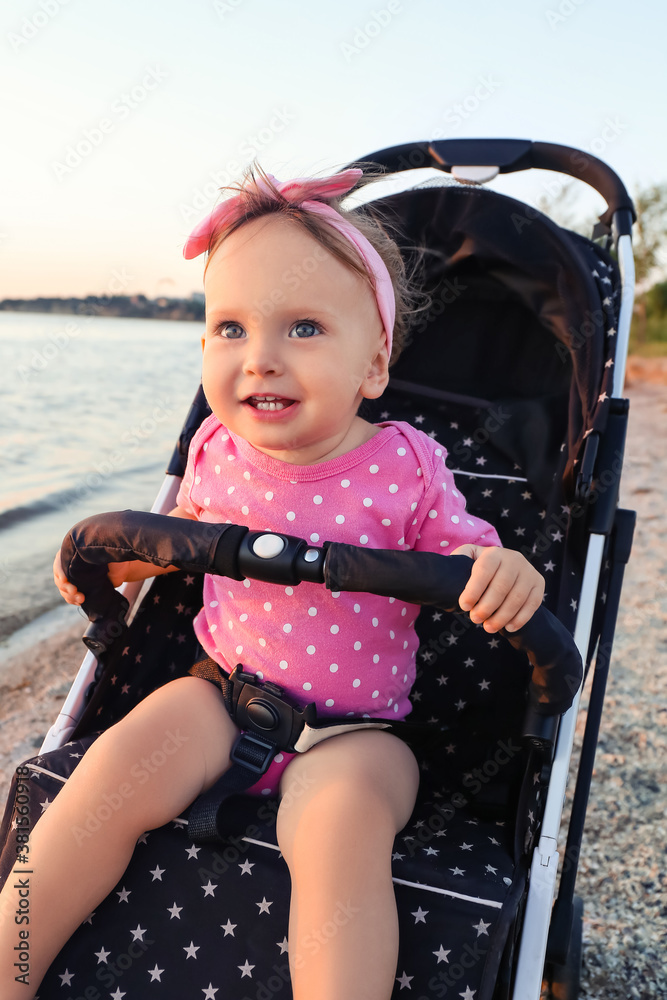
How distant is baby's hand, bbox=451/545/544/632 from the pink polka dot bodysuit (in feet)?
0.87

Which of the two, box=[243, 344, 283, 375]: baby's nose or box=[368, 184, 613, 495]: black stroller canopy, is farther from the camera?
box=[368, 184, 613, 495]: black stroller canopy

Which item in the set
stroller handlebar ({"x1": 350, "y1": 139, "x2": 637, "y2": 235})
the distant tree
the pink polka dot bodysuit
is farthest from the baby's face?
the distant tree

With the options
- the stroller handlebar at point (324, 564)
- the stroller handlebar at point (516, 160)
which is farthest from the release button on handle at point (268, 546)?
the stroller handlebar at point (516, 160)

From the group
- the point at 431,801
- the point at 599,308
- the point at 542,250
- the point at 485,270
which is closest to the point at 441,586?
the point at 431,801

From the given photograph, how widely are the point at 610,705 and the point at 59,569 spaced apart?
217cm

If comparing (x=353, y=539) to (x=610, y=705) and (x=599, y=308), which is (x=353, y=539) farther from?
(x=610, y=705)

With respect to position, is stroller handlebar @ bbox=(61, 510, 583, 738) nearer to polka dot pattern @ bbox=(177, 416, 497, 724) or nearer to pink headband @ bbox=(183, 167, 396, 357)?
polka dot pattern @ bbox=(177, 416, 497, 724)

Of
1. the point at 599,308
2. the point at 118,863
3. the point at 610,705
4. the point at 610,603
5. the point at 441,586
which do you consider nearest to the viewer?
the point at 441,586

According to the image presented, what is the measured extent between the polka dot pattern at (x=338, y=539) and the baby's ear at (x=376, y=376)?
96 millimetres

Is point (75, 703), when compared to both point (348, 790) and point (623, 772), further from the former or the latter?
point (623, 772)

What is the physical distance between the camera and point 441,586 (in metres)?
1.02

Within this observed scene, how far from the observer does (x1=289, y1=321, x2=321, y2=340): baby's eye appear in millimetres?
1208

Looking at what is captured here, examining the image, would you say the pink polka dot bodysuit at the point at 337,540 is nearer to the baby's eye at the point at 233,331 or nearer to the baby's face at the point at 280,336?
the baby's face at the point at 280,336

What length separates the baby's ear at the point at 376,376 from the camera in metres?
1.35
